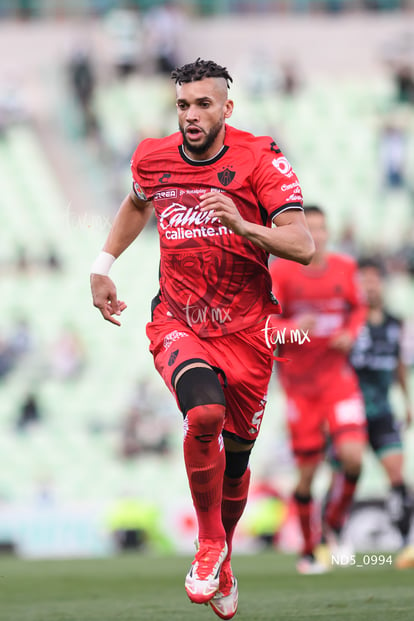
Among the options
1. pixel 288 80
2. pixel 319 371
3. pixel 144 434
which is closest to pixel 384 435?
pixel 319 371

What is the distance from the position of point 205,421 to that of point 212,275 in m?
0.77

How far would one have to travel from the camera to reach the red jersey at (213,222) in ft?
18.1

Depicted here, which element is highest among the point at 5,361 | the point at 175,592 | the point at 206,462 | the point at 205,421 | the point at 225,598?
the point at 205,421

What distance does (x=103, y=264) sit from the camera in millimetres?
6066

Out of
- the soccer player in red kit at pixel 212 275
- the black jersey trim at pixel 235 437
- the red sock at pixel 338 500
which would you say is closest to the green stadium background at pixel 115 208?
the red sock at pixel 338 500

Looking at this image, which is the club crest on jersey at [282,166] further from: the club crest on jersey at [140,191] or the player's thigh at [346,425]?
the player's thigh at [346,425]

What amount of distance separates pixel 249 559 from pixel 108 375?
6.47m

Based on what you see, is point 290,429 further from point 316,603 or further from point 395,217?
point 395,217

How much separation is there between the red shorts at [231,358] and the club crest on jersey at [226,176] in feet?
2.44

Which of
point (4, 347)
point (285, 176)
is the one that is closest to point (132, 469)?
point (4, 347)

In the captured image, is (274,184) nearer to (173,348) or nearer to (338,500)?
(173,348)

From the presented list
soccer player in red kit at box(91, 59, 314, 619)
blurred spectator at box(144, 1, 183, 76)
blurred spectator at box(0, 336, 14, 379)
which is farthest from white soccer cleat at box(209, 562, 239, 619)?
blurred spectator at box(144, 1, 183, 76)

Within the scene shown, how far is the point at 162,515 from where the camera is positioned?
43.9 feet

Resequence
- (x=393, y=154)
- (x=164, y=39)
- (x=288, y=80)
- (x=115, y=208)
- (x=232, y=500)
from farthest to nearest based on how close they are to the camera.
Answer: (x=164, y=39)
(x=288, y=80)
(x=393, y=154)
(x=115, y=208)
(x=232, y=500)
